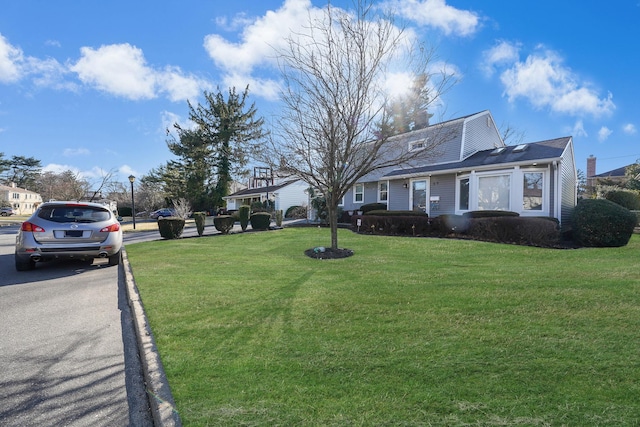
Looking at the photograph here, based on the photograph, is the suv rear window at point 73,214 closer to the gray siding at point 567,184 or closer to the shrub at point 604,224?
the shrub at point 604,224

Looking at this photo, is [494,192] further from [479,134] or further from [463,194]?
[479,134]

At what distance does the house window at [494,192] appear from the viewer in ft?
46.1

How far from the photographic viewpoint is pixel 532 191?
13641 millimetres

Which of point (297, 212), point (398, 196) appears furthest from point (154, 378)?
point (297, 212)

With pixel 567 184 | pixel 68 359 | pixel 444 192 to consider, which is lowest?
pixel 68 359

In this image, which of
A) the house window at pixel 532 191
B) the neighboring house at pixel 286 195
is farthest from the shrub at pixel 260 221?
the neighboring house at pixel 286 195

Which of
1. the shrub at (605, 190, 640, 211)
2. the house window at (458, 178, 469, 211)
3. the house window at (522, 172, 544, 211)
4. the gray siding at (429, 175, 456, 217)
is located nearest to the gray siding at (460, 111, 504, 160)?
the gray siding at (429, 175, 456, 217)

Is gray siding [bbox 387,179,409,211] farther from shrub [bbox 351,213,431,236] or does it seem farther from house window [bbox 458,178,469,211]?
shrub [bbox 351,213,431,236]

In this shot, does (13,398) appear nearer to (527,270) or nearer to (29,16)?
(527,270)

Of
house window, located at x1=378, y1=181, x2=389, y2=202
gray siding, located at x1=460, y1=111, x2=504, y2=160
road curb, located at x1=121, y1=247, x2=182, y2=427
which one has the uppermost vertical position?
gray siding, located at x1=460, y1=111, x2=504, y2=160

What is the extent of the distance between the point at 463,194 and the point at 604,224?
5.88 m

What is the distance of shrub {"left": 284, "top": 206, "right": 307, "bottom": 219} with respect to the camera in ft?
100

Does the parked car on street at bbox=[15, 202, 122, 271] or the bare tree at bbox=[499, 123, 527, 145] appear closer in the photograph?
the parked car on street at bbox=[15, 202, 122, 271]

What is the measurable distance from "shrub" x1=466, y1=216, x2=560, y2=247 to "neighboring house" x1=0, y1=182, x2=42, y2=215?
3105 inches
